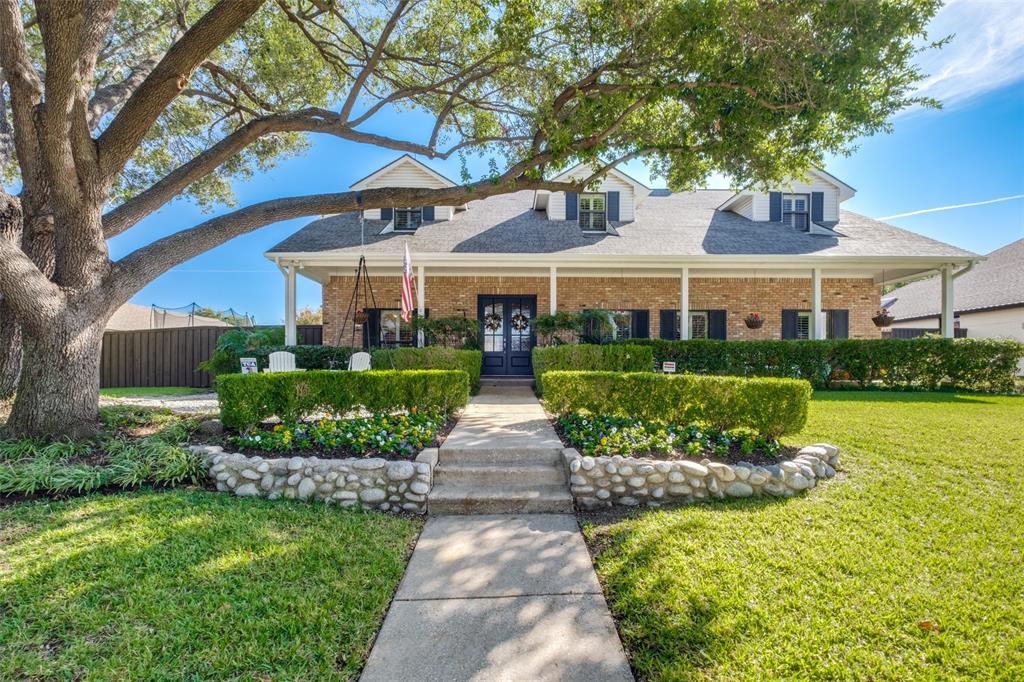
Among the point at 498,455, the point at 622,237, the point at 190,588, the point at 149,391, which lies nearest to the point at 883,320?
the point at 622,237

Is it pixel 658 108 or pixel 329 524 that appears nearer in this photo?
pixel 329 524

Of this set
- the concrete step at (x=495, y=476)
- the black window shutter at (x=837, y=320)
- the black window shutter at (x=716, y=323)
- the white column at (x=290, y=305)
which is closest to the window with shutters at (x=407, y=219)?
the white column at (x=290, y=305)

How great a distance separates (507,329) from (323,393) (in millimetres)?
7818

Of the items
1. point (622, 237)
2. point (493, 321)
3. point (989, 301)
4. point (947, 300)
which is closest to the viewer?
point (947, 300)

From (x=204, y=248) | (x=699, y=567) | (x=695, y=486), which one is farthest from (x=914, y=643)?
(x=204, y=248)

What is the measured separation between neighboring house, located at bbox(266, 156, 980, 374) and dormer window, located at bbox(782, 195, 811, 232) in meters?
0.03

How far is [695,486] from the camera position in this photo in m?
4.11

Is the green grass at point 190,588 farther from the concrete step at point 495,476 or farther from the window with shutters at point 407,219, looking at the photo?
the window with shutters at point 407,219

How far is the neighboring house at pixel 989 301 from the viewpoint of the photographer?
15852 mm

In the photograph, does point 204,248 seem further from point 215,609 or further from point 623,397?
point 623,397

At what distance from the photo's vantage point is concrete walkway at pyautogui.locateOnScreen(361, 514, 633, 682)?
2104 mm

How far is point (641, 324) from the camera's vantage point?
1306cm

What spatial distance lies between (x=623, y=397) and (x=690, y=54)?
439 centimetres

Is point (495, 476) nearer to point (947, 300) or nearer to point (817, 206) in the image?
point (947, 300)
